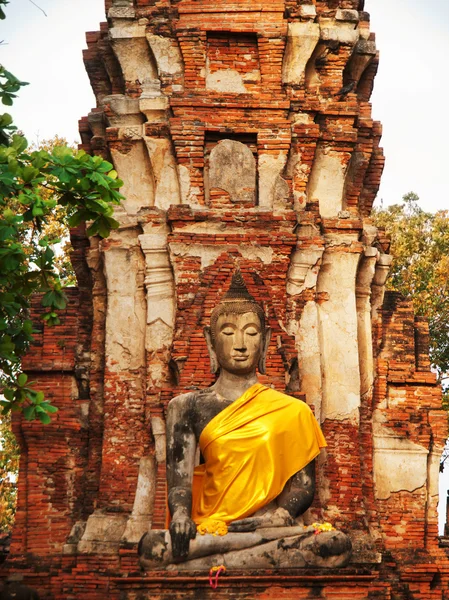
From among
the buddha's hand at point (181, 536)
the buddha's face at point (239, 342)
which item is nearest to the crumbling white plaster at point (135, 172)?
the buddha's face at point (239, 342)

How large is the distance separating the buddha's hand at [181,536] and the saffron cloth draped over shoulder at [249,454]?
1.10 feet

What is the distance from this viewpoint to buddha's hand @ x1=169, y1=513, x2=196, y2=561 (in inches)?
437

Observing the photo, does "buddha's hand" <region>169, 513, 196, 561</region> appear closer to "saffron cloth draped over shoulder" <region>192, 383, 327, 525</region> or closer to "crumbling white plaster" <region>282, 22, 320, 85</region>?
"saffron cloth draped over shoulder" <region>192, 383, 327, 525</region>

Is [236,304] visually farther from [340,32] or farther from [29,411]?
[340,32]

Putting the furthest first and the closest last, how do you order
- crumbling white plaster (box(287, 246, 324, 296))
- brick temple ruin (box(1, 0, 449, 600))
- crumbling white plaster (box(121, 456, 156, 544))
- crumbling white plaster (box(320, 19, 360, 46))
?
crumbling white plaster (box(320, 19, 360, 46)), crumbling white plaster (box(287, 246, 324, 296)), brick temple ruin (box(1, 0, 449, 600)), crumbling white plaster (box(121, 456, 156, 544))

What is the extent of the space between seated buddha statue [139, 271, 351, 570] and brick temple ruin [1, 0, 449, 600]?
200cm

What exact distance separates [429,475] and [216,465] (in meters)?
4.54

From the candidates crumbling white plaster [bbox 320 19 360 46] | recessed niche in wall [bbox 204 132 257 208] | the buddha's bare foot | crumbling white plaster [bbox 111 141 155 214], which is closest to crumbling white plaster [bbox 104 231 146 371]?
crumbling white plaster [bbox 111 141 155 214]

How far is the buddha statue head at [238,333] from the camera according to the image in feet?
40.2

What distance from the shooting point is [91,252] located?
15.6m

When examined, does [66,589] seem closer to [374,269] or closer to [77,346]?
[77,346]

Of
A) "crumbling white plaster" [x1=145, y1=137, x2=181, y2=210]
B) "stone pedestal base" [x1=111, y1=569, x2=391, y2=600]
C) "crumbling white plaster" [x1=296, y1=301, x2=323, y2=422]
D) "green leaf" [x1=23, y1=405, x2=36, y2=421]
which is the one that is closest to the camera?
"stone pedestal base" [x1=111, y1=569, x2=391, y2=600]

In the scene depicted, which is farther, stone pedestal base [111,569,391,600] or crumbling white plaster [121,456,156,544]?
crumbling white plaster [121,456,156,544]

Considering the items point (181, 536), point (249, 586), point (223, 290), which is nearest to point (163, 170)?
point (223, 290)
